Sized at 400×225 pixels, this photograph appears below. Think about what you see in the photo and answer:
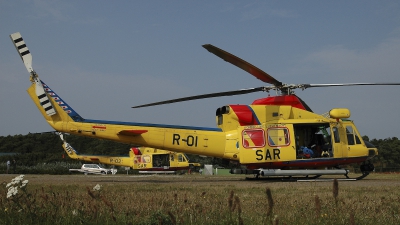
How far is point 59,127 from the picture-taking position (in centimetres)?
1573

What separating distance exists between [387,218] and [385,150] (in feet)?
175

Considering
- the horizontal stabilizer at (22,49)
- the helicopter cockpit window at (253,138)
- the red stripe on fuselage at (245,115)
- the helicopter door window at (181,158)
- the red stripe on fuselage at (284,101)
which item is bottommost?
the helicopter cockpit window at (253,138)

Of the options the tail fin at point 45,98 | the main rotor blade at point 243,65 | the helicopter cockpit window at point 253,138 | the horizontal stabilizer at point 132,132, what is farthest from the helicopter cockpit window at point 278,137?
the tail fin at point 45,98

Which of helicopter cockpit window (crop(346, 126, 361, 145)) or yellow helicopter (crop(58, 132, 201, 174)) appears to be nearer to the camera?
helicopter cockpit window (crop(346, 126, 361, 145))

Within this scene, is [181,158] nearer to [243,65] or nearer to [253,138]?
[253,138]

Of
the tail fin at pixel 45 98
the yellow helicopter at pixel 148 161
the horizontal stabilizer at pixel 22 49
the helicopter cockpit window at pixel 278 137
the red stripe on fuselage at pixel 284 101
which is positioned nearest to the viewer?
the horizontal stabilizer at pixel 22 49

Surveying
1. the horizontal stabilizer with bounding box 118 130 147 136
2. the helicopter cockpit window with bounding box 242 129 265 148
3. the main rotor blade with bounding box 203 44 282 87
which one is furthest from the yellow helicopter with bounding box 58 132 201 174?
the main rotor blade with bounding box 203 44 282 87

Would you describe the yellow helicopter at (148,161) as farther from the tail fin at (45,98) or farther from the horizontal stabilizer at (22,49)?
the horizontal stabilizer at (22,49)

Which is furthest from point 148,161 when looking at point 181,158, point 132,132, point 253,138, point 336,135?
point 336,135

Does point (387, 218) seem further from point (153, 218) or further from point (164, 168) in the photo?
point (164, 168)

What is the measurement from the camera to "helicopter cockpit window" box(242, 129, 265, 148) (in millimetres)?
16328

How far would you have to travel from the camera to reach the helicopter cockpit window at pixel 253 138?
16328mm

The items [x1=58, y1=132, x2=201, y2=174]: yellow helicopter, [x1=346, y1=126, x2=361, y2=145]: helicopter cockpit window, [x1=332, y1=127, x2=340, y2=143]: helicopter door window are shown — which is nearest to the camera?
[x1=332, y1=127, x2=340, y2=143]: helicopter door window

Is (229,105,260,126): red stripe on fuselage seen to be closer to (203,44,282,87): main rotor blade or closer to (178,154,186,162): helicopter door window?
(203,44,282,87): main rotor blade
